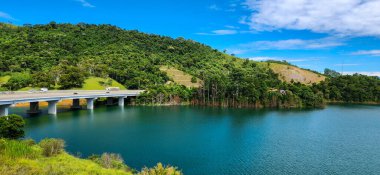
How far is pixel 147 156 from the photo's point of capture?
125 ft

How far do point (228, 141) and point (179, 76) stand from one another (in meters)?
88.6

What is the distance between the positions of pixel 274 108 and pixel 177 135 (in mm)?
52750

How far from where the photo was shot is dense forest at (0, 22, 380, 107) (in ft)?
323

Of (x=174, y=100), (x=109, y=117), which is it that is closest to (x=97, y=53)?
(x=174, y=100)

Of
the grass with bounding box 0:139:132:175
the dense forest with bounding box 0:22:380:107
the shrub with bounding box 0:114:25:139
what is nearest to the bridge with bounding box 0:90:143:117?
the dense forest with bounding box 0:22:380:107

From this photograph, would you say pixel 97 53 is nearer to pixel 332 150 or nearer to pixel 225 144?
pixel 225 144

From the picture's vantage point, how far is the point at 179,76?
135 m

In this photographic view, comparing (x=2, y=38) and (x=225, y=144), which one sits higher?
(x=2, y=38)

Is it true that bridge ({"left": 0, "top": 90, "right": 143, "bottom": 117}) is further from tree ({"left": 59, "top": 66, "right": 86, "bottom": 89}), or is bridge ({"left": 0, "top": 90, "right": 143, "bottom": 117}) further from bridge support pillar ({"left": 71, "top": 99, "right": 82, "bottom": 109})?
tree ({"left": 59, "top": 66, "right": 86, "bottom": 89})

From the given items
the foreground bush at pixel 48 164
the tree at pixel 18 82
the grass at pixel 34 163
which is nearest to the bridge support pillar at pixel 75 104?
the tree at pixel 18 82

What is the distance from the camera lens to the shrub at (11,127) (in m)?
37.2

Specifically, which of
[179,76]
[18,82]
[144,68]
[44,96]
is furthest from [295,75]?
[18,82]

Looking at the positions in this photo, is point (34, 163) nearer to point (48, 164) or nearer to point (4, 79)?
point (48, 164)

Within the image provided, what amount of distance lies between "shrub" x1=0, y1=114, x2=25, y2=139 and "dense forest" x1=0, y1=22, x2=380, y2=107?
6059cm
